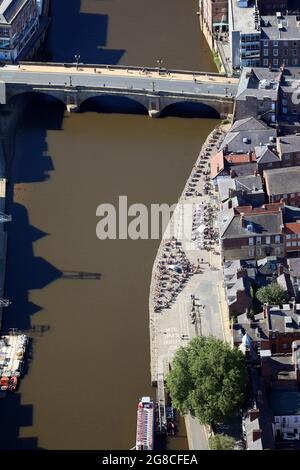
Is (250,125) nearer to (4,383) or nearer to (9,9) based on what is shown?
(9,9)

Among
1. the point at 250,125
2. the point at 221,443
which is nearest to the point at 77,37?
the point at 250,125

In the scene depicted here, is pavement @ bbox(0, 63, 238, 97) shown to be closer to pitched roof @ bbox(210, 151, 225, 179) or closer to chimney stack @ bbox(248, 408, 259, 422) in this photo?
pitched roof @ bbox(210, 151, 225, 179)

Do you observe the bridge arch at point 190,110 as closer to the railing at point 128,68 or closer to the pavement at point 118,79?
the pavement at point 118,79

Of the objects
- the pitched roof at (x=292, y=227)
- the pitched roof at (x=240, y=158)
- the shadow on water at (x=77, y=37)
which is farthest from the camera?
the shadow on water at (x=77, y=37)

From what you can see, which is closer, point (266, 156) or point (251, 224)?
point (251, 224)

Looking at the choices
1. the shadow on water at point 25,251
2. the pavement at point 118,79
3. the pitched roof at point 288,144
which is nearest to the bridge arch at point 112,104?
the pavement at point 118,79

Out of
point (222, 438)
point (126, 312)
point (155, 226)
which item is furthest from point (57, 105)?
point (222, 438)
